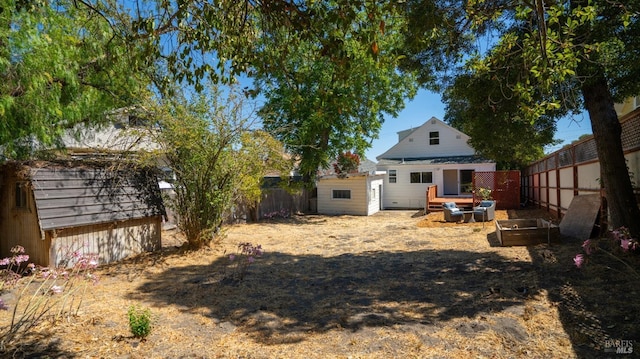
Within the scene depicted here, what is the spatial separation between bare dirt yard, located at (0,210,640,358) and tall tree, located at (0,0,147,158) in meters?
3.46

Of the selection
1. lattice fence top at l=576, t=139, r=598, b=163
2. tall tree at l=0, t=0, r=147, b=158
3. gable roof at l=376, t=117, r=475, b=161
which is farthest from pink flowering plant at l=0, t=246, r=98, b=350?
gable roof at l=376, t=117, r=475, b=161

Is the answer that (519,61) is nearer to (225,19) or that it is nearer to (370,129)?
(225,19)

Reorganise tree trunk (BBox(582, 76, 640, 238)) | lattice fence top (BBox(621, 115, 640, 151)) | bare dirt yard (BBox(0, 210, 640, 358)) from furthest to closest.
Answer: lattice fence top (BBox(621, 115, 640, 151)), tree trunk (BBox(582, 76, 640, 238)), bare dirt yard (BBox(0, 210, 640, 358))

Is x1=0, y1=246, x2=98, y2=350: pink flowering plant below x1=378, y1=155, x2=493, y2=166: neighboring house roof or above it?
below

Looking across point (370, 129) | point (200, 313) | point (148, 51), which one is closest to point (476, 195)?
point (370, 129)

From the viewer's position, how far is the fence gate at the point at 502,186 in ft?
60.1

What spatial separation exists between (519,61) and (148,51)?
615cm

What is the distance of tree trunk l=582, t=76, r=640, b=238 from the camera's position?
643 cm

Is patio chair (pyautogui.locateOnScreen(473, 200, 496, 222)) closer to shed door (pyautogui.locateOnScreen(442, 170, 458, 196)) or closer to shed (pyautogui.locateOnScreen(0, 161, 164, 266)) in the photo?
shed (pyautogui.locateOnScreen(0, 161, 164, 266))

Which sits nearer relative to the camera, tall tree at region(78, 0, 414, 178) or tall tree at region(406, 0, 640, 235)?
tall tree at region(78, 0, 414, 178)

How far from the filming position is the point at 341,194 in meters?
21.1

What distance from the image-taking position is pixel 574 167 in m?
10.5

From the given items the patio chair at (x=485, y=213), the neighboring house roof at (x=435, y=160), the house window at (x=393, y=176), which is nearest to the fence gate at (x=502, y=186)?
the neighboring house roof at (x=435, y=160)

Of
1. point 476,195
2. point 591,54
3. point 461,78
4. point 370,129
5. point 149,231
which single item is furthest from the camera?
point 370,129
